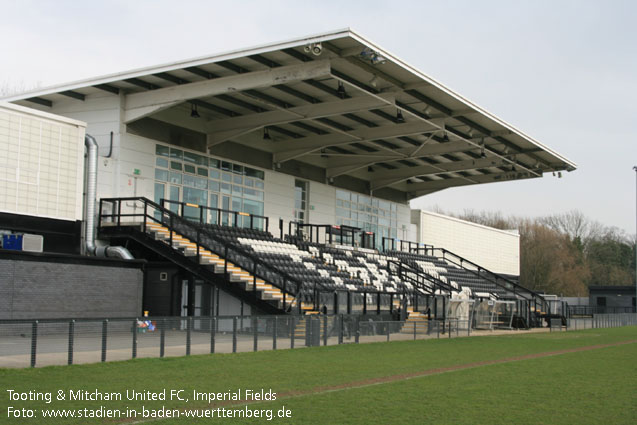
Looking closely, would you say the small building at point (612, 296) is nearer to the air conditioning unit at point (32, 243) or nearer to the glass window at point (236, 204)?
the glass window at point (236, 204)

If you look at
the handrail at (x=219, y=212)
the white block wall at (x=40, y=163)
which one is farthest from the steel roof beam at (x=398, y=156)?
the white block wall at (x=40, y=163)

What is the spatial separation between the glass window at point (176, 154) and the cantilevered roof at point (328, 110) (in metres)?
1.12

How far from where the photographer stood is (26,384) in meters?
11.6

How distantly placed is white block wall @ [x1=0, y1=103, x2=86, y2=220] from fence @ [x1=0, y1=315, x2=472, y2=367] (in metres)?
10.8

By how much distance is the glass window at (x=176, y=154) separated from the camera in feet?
106

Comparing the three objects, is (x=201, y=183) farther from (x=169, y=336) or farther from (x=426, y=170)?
(x=169, y=336)

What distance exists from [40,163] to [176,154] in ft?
24.9

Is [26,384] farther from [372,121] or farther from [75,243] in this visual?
[372,121]

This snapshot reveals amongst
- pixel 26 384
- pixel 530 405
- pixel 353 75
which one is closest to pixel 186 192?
pixel 353 75

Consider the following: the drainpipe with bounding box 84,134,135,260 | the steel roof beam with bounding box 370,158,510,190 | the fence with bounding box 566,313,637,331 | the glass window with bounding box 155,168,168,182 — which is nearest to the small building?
the fence with bounding box 566,313,637,331

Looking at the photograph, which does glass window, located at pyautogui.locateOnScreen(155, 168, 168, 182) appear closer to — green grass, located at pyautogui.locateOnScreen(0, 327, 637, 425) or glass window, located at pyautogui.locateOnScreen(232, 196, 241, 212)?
glass window, located at pyautogui.locateOnScreen(232, 196, 241, 212)

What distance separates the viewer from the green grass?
9.67 meters

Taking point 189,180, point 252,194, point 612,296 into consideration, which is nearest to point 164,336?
point 189,180

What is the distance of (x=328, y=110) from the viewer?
103 ft
